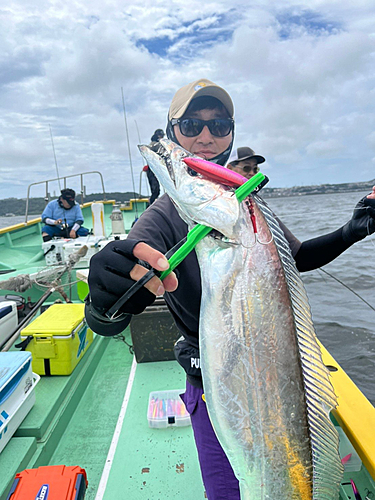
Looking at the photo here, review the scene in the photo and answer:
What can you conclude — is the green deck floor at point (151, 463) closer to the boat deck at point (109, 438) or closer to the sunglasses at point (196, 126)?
the boat deck at point (109, 438)

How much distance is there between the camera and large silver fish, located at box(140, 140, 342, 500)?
102cm

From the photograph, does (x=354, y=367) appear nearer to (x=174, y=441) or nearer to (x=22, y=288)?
(x=174, y=441)

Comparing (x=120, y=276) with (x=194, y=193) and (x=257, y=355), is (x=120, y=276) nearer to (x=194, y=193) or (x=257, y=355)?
(x=194, y=193)

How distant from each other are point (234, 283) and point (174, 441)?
217cm

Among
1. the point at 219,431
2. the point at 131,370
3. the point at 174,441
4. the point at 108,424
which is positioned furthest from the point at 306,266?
the point at 131,370

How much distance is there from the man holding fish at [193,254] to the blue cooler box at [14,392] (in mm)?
1470

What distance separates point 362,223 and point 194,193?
99 centimetres

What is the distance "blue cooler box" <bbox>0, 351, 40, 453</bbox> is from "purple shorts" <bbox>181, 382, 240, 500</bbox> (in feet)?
4.91

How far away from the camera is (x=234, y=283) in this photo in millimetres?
1034

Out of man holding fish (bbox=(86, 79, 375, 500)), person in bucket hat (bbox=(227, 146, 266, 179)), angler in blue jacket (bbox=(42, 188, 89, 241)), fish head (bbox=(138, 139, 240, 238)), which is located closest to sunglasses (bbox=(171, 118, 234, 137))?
man holding fish (bbox=(86, 79, 375, 500))

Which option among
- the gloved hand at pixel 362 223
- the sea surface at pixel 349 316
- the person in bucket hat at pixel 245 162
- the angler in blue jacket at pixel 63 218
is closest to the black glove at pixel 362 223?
the gloved hand at pixel 362 223

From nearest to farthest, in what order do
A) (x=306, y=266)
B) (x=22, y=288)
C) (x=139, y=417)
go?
(x=306, y=266)
(x=139, y=417)
(x=22, y=288)

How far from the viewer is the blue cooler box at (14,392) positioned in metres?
2.34

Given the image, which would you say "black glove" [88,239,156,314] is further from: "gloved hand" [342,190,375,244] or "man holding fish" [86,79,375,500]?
"gloved hand" [342,190,375,244]
